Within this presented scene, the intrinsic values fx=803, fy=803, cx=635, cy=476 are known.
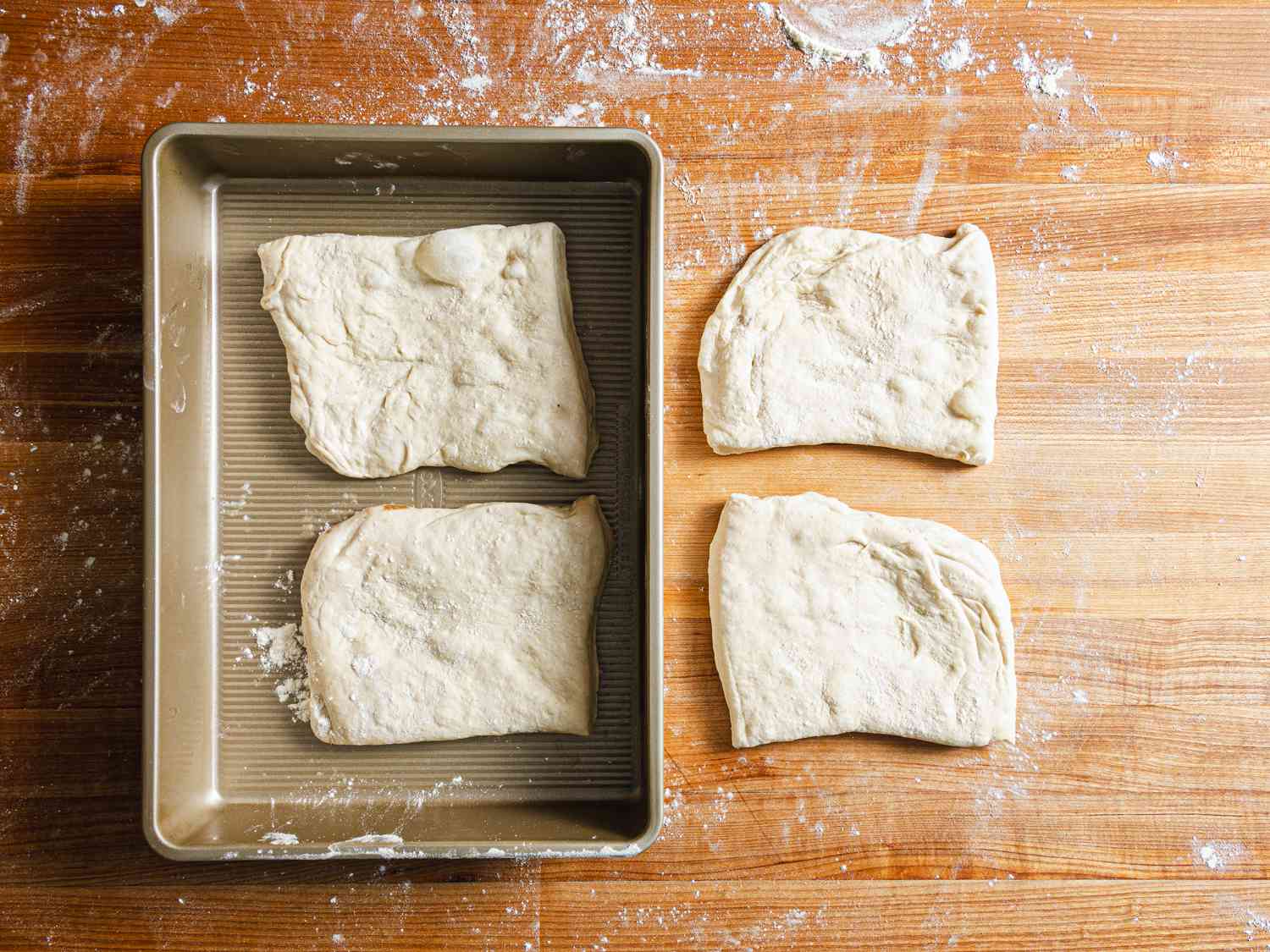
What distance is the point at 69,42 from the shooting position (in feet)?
3.79

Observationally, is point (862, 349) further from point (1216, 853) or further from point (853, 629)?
point (1216, 853)

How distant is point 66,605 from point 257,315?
0.49m

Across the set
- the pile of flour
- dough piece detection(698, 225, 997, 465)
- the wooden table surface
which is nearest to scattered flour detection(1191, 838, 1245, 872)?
the wooden table surface

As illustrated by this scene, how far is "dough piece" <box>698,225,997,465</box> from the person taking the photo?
1135mm

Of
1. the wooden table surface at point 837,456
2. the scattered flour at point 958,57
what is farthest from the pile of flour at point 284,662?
the scattered flour at point 958,57

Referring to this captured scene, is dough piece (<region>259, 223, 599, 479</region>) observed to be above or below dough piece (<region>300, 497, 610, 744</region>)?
above

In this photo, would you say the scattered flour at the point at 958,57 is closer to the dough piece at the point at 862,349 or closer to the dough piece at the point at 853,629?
the dough piece at the point at 862,349

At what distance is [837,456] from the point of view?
1.17m

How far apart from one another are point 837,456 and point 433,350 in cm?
60

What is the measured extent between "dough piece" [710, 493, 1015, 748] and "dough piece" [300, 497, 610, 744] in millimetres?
211

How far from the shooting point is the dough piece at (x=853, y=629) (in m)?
1.12

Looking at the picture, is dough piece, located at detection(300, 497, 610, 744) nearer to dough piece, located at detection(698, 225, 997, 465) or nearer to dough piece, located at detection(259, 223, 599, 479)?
dough piece, located at detection(259, 223, 599, 479)

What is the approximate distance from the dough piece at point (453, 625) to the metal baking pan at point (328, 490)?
0.05 meters

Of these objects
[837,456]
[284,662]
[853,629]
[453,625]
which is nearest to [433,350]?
[453,625]
